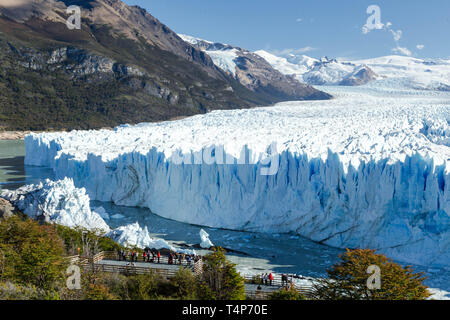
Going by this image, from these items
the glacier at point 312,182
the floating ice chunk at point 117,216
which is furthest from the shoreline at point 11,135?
the floating ice chunk at point 117,216

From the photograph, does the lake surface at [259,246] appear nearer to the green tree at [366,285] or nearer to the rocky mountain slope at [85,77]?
the green tree at [366,285]

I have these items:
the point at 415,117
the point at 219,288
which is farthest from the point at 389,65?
the point at 219,288

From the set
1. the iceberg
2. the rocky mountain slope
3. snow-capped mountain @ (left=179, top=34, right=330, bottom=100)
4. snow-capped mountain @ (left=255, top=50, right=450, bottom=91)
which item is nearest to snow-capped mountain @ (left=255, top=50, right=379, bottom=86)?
snow-capped mountain @ (left=255, top=50, right=450, bottom=91)

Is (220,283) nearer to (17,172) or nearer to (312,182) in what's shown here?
A: (312,182)

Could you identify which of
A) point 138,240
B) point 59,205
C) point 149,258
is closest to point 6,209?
point 59,205

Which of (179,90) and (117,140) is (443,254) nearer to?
(117,140)

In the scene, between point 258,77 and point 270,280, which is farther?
point 258,77
